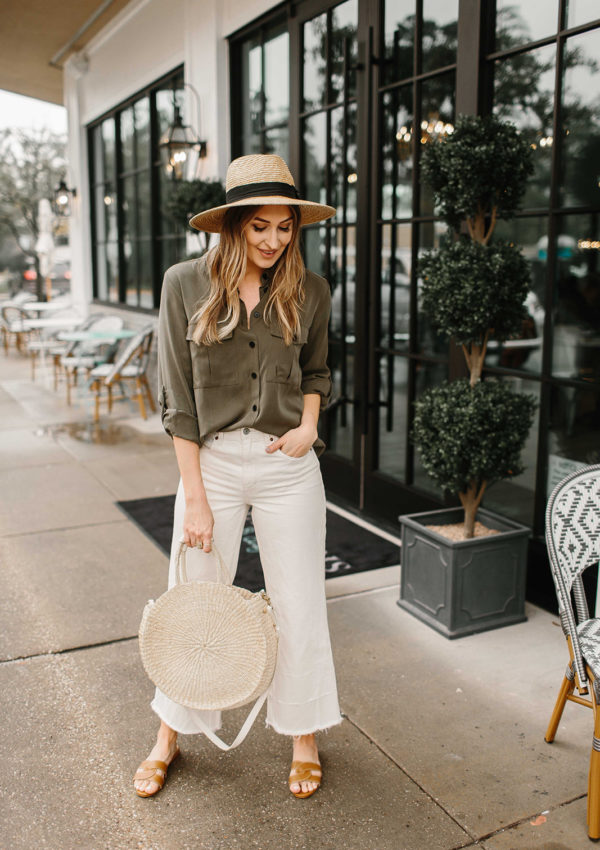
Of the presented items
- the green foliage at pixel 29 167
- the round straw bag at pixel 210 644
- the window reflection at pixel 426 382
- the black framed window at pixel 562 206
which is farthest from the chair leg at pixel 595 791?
the green foliage at pixel 29 167

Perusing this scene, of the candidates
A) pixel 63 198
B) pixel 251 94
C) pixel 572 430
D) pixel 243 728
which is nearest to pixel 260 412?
pixel 243 728

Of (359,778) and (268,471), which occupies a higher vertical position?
(268,471)

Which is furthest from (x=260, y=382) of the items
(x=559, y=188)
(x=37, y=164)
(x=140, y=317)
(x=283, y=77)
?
(x=37, y=164)

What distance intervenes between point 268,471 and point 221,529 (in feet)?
0.72

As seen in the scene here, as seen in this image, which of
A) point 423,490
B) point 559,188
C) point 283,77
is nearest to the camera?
point 559,188

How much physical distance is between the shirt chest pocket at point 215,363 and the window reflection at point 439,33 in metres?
2.67

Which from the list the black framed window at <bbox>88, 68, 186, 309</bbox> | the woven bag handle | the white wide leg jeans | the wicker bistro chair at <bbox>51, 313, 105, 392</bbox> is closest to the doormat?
the white wide leg jeans

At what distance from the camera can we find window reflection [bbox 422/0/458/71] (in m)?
4.14

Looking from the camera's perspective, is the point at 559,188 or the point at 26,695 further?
the point at 559,188

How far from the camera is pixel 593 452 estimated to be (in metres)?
3.54

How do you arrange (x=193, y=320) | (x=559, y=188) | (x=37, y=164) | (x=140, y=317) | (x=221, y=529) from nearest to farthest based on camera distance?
(x=193, y=320)
(x=221, y=529)
(x=559, y=188)
(x=140, y=317)
(x=37, y=164)

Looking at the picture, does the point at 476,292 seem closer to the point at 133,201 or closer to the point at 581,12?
the point at 581,12

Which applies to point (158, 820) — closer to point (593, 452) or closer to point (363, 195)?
point (593, 452)

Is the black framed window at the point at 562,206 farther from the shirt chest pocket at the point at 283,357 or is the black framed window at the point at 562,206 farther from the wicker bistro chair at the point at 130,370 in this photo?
the wicker bistro chair at the point at 130,370
